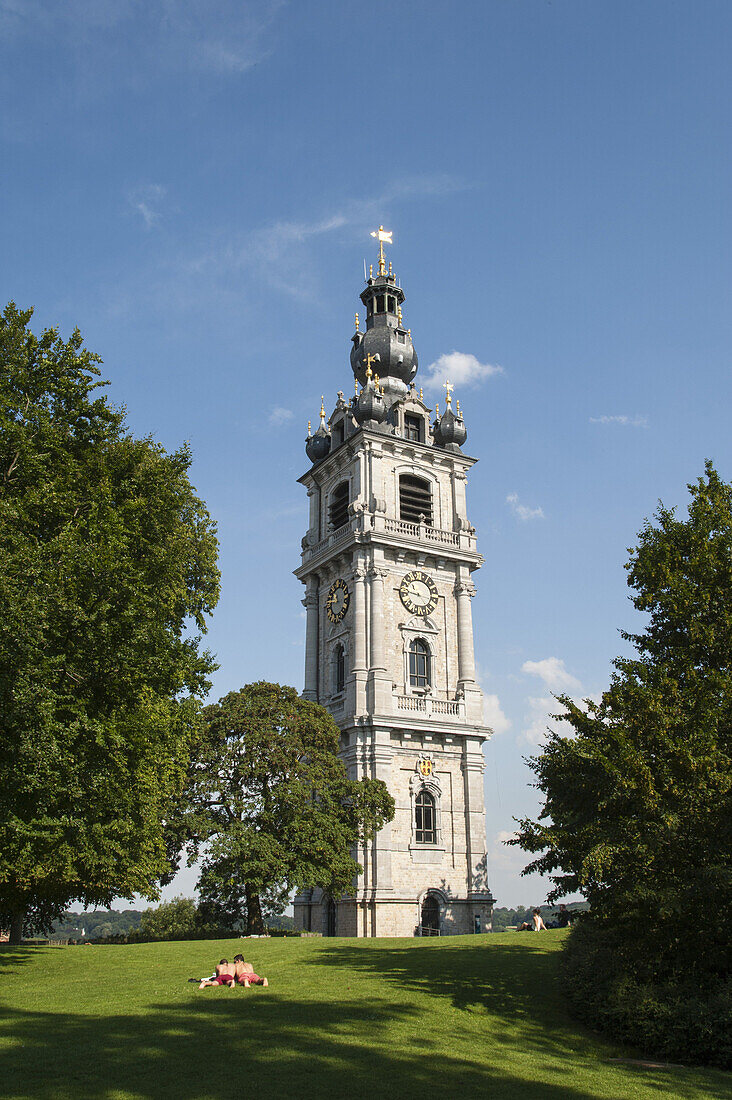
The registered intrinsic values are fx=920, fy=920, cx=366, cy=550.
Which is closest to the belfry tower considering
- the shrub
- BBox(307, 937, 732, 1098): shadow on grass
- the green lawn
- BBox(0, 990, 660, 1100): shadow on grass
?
BBox(307, 937, 732, 1098): shadow on grass

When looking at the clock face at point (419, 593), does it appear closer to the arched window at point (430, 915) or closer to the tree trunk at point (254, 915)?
the arched window at point (430, 915)

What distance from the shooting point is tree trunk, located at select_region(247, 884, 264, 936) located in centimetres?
3388

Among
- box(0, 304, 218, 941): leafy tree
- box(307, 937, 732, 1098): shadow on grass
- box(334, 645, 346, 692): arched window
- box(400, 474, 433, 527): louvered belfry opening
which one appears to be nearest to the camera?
box(307, 937, 732, 1098): shadow on grass

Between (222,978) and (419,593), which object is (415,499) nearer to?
(419,593)

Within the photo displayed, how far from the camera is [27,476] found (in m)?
22.1

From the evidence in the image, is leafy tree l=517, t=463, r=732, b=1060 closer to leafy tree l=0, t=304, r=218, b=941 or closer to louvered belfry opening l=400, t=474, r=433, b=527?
leafy tree l=0, t=304, r=218, b=941

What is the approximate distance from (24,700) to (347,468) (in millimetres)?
37252

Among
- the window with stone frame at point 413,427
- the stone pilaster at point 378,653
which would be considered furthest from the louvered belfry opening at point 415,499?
the stone pilaster at point 378,653

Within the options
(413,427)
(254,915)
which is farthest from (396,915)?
(413,427)

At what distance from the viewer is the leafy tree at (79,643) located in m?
18.5

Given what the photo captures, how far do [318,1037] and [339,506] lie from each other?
136 ft

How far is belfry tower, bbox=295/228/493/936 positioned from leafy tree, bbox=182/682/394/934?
17.8 ft

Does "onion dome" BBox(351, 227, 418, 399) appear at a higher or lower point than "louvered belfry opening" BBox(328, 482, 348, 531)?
higher

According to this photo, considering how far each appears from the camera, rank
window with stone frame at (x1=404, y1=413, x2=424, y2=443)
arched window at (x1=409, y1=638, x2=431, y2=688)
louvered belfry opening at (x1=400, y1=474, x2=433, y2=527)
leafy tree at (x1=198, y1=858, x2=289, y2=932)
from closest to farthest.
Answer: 1. leafy tree at (x1=198, y1=858, x2=289, y2=932)
2. arched window at (x1=409, y1=638, x2=431, y2=688)
3. louvered belfry opening at (x1=400, y1=474, x2=433, y2=527)
4. window with stone frame at (x1=404, y1=413, x2=424, y2=443)
